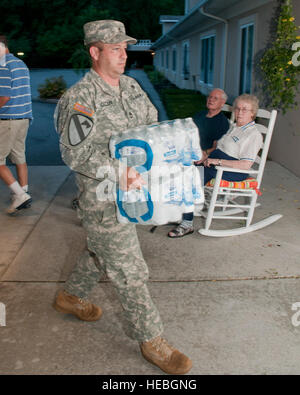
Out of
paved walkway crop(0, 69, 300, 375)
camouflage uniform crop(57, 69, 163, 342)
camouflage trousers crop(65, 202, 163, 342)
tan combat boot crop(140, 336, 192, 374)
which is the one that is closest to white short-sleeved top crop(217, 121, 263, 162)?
paved walkway crop(0, 69, 300, 375)

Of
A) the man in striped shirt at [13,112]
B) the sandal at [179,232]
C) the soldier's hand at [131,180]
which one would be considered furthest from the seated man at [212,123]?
the soldier's hand at [131,180]

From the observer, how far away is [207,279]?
346 cm

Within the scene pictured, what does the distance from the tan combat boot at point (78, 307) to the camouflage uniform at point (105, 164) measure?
460 mm

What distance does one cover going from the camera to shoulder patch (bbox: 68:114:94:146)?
2.24 m

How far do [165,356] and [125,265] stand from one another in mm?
568

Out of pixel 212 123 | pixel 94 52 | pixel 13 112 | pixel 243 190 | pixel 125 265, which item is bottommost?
pixel 243 190

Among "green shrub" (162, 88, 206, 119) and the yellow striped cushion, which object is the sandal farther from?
"green shrub" (162, 88, 206, 119)

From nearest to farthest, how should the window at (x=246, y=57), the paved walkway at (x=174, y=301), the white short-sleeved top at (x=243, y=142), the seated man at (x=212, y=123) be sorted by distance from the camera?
the paved walkway at (x=174, y=301) < the white short-sleeved top at (x=243, y=142) < the seated man at (x=212, y=123) < the window at (x=246, y=57)

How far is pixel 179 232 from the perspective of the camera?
4297 mm

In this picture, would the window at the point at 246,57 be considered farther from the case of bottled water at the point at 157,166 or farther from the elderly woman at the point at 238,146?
the case of bottled water at the point at 157,166

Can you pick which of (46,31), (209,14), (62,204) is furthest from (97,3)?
(62,204)

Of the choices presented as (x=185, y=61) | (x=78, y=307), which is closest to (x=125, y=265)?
(x=78, y=307)

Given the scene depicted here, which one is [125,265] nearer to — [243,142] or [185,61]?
[243,142]

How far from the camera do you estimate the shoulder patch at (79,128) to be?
7.36 ft
